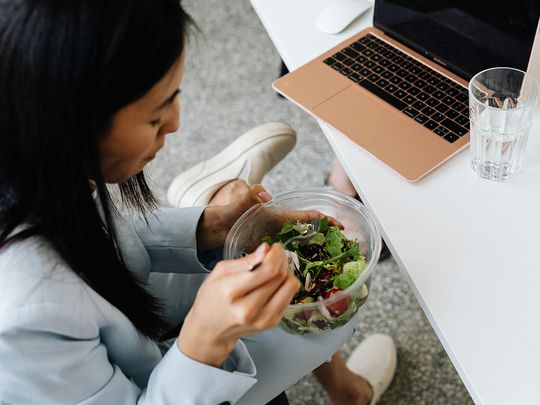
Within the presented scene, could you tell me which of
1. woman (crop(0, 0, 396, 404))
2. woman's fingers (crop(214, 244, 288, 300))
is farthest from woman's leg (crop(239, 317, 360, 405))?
woman's fingers (crop(214, 244, 288, 300))

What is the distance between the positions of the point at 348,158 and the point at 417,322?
0.63 metres

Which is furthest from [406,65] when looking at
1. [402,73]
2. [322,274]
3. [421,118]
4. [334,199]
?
[322,274]

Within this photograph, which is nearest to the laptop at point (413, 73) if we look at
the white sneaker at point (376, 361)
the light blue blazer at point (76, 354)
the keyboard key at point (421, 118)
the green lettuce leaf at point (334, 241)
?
the keyboard key at point (421, 118)

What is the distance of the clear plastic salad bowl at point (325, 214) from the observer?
0.81m

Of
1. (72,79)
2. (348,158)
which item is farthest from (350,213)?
(72,79)

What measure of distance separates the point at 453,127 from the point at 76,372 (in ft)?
1.97

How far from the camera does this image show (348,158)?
958 mm

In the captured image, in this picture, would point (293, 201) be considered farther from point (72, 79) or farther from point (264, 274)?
point (72, 79)

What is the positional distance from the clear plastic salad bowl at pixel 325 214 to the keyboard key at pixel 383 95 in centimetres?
18

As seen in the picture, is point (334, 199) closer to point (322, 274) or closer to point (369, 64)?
point (322, 274)

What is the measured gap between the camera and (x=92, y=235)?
75 centimetres

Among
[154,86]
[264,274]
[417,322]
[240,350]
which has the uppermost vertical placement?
[154,86]

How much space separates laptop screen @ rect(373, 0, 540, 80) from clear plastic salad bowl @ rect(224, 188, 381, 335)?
1.01 ft

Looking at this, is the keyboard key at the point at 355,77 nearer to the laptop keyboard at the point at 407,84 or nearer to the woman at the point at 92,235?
the laptop keyboard at the point at 407,84
